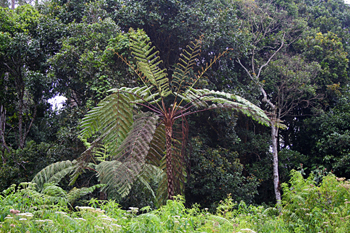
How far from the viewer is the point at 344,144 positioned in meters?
9.60

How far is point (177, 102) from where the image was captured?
31.1ft

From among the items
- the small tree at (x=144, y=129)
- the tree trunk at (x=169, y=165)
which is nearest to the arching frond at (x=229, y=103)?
the small tree at (x=144, y=129)

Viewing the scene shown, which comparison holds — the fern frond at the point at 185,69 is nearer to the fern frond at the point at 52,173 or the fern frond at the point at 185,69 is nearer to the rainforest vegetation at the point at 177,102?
the rainforest vegetation at the point at 177,102

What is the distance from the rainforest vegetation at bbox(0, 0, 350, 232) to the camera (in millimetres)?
3953

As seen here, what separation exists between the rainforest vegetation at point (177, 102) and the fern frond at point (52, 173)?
24 millimetres

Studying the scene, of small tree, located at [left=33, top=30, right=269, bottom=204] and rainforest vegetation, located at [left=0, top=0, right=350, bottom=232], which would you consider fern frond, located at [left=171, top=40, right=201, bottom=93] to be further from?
rainforest vegetation, located at [left=0, top=0, right=350, bottom=232]

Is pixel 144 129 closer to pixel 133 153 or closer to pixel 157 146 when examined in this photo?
pixel 133 153

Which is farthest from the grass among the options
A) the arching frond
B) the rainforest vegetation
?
the arching frond

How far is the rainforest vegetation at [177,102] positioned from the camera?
395 centimetres

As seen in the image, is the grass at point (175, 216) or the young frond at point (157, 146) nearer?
the grass at point (175, 216)

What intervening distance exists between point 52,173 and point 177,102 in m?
4.79

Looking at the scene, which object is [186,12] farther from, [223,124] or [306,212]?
[306,212]

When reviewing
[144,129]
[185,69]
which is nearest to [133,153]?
[144,129]

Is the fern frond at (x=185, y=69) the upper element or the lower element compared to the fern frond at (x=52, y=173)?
upper
